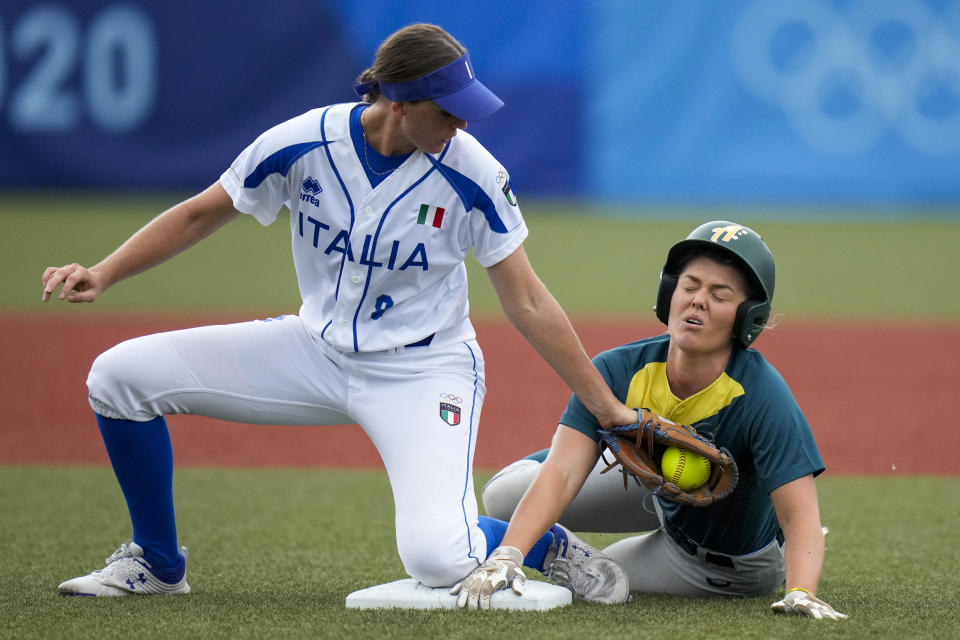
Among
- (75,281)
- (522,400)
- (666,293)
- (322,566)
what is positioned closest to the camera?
(75,281)

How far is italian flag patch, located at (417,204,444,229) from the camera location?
12.7 ft

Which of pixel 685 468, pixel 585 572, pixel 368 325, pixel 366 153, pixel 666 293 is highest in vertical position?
pixel 366 153

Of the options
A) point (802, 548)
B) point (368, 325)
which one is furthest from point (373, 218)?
point (802, 548)

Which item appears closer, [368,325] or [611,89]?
[368,325]

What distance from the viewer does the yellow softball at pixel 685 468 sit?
12.3 feet

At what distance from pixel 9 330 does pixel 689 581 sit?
25.4 feet

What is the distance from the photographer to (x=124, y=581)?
13.0 feet

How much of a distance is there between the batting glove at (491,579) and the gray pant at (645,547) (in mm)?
491

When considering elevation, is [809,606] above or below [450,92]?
below

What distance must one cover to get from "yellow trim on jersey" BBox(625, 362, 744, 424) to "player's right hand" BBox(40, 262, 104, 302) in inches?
66.7

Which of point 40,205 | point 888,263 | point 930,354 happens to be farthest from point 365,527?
point 40,205

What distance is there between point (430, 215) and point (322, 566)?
4.78 feet

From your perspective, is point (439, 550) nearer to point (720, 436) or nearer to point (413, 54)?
point (720, 436)

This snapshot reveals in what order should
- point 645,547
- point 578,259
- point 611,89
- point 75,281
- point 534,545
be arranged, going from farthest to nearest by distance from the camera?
point 611,89, point 578,259, point 645,547, point 534,545, point 75,281
